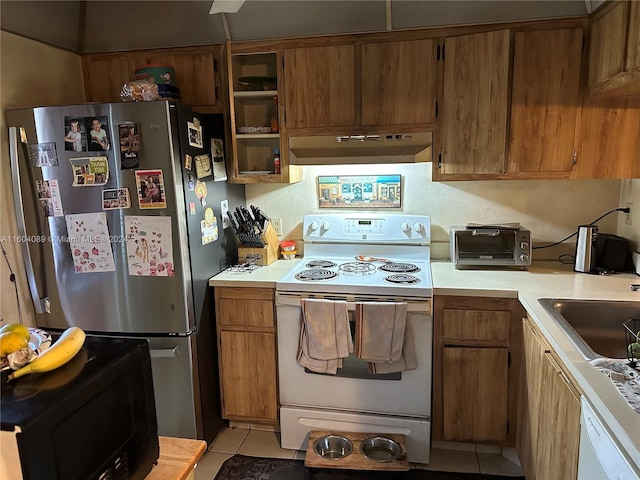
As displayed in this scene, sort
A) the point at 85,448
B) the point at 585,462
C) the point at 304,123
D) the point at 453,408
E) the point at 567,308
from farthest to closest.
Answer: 1. the point at 304,123
2. the point at 453,408
3. the point at 567,308
4. the point at 585,462
5. the point at 85,448

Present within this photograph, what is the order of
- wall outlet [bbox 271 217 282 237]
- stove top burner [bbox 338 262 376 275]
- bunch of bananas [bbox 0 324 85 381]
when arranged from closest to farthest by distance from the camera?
bunch of bananas [bbox 0 324 85 381] < stove top burner [bbox 338 262 376 275] < wall outlet [bbox 271 217 282 237]

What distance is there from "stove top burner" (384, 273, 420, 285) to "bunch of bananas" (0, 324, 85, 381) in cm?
164

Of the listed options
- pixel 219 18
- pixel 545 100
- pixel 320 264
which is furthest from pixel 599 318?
pixel 219 18

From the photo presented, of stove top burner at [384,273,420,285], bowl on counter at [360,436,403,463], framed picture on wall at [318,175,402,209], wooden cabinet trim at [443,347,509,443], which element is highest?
framed picture on wall at [318,175,402,209]

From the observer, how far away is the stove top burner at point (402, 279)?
2.31 meters

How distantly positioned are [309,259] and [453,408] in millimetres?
1184

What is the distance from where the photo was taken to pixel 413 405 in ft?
7.61

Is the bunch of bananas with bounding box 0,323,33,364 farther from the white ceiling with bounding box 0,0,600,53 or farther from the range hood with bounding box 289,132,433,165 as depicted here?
the white ceiling with bounding box 0,0,600,53

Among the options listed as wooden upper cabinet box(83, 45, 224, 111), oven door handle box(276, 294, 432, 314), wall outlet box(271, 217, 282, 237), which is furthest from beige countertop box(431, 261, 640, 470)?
wooden upper cabinet box(83, 45, 224, 111)

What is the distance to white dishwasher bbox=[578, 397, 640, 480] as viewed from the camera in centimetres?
107

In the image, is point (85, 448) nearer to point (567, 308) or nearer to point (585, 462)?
point (585, 462)

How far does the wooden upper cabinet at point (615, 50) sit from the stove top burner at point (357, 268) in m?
1.41

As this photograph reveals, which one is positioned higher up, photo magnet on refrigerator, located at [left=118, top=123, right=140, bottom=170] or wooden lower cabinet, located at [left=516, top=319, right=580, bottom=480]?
photo magnet on refrigerator, located at [left=118, top=123, right=140, bottom=170]

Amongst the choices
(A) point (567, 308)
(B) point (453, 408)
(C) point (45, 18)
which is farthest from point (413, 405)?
(C) point (45, 18)
